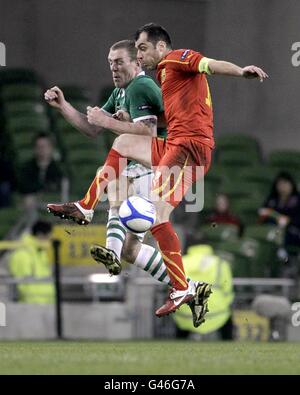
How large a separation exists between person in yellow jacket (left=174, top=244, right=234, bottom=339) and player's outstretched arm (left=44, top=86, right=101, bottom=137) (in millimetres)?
4748

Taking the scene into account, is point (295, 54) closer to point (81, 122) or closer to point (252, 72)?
point (81, 122)

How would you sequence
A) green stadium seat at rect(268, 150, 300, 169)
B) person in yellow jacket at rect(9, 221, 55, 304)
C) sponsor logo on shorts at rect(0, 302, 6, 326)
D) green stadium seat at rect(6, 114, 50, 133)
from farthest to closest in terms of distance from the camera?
1. green stadium seat at rect(6, 114, 50, 133)
2. green stadium seat at rect(268, 150, 300, 169)
3. person in yellow jacket at rect(9, 221, 55, 304)
4. sponsor logo on shorts at rect(0, 302, 6, 326)

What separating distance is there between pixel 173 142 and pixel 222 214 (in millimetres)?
8398

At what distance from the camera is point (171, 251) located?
11656 mm

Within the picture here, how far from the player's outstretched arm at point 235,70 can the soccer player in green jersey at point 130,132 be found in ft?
3.34

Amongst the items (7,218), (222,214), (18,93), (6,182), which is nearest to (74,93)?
(18,93)

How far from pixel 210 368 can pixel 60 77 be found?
51.5 feet

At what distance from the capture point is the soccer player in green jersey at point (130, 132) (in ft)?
38.8

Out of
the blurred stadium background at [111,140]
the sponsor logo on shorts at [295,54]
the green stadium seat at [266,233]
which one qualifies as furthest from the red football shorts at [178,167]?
the sponsor logo on shorts at [295,54]

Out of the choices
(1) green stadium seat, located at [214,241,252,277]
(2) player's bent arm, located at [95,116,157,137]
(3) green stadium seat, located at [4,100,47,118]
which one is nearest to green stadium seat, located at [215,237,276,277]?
(1) green stadium seat, located at [214,241,252,277]

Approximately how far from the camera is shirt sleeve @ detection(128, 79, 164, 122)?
11.9m

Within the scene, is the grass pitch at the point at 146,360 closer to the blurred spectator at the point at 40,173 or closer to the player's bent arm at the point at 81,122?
the player's bent arm at the point at 81,122

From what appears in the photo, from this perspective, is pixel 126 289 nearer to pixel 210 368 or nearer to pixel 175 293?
pixel 175 293

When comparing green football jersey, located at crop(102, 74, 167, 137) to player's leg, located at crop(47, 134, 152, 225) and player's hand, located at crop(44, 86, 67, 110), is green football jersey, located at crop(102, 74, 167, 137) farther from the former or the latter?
player's hand, located at crop(44, 86, 67, 110)
